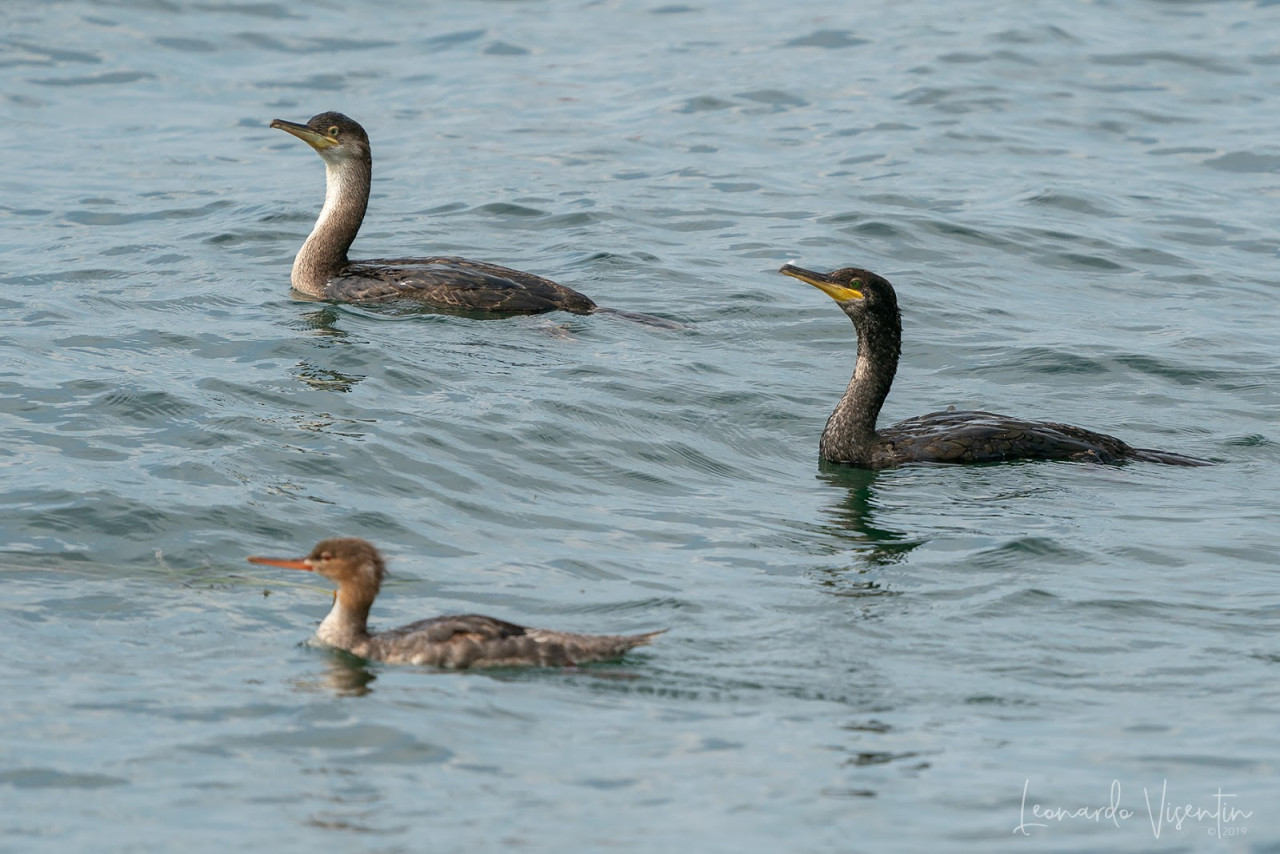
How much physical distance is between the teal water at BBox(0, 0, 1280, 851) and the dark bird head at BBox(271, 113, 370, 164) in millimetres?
1396

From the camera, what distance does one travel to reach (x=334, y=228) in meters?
17.0

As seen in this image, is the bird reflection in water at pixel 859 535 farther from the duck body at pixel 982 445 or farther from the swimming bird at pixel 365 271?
the swimming bird at pixel 365 271

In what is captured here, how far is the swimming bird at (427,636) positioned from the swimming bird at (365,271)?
6.68 meters

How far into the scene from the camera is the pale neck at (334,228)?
16812 mm

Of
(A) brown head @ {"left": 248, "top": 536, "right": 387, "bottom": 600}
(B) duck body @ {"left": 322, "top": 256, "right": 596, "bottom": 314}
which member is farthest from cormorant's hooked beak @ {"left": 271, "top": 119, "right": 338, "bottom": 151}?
(A) brown head @ {"left": 248, "top": 536, "right": 387, "bottom": 600}

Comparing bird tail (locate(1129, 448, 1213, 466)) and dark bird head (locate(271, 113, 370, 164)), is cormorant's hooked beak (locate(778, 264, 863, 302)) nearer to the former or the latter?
bird tail (locate(1129, 448, 1213, 466))

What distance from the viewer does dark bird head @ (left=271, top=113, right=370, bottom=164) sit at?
671 inches

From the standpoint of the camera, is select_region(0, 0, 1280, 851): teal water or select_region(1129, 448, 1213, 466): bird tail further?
select_region(1129, 448, 1213, 466): bird tail

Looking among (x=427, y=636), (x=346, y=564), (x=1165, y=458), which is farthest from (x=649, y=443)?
(x=427, y=636)

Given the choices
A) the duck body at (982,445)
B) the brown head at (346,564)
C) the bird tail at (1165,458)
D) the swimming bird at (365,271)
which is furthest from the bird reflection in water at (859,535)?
the swimming bird at (365,271)

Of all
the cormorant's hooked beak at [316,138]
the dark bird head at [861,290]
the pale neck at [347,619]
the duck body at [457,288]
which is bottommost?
the pale neck at [347,619]

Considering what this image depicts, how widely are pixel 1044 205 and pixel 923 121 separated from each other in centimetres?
338

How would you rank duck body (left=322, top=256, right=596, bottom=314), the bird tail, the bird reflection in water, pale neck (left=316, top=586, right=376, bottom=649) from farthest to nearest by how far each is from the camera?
1. duck body (left=322, top=256, right=596, bottom=314)
2. the bird tail
3. the bird reflection in water
4. pale neck (left=316, top=586, right=376, bottom=649)

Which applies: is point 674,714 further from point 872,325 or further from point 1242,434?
point 1242,434
